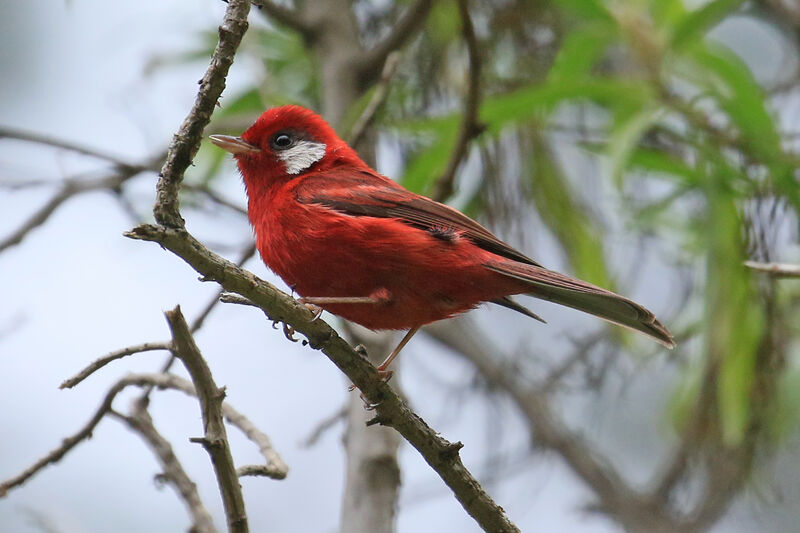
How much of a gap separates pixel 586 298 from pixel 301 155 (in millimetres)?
1532

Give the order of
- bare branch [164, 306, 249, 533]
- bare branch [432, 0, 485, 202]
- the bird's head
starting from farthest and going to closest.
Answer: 1. bare branch [432, 0, 485, 202]
2. the bird's head
3. bare branch [164, 306, 249, 533]

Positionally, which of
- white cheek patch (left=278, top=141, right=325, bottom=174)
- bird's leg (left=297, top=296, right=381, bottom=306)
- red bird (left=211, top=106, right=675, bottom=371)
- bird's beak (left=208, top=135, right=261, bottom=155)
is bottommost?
bird's leg (left=297, top=296, right=381, bottom=306)

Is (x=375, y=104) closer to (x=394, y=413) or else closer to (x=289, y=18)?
(x=289, y=18)

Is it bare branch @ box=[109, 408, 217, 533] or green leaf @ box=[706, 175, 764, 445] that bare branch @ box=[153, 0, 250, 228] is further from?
green leaf @ box=[706, 175, 764, 445]

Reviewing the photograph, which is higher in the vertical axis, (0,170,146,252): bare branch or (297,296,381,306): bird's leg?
(0,170,146,252): bare branch

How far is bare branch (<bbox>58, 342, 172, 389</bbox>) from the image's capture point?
9.57ft

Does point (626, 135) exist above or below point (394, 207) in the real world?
above

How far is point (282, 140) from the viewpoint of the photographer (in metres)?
4.61

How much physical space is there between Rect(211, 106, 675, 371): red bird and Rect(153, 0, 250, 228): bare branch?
1.11m

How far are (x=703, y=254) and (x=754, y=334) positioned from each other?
59cm

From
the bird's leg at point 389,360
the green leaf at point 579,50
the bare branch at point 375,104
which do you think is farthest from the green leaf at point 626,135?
the bird's leg at point 389,360

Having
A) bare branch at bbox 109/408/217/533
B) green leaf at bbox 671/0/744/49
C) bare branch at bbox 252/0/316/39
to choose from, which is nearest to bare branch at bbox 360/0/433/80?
bare branch at bbox 252/0/316/39

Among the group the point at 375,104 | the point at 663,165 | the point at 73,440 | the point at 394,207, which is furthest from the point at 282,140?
the point at 663,165

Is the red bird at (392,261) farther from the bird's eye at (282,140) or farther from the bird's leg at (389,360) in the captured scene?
the bird's eye at (282,140)
